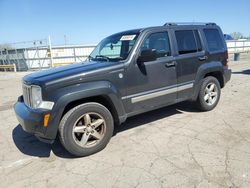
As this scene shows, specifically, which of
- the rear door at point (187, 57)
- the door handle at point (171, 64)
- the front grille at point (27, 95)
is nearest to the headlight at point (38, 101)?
the front grille at point (27, 95)

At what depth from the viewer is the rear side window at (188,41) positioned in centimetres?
474

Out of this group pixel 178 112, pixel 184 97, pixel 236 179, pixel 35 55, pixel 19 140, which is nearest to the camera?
pixel 236 179

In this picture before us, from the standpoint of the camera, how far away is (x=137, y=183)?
2.84m

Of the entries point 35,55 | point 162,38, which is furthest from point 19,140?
point 35,55

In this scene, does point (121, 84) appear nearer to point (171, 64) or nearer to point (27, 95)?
point (171, 64)

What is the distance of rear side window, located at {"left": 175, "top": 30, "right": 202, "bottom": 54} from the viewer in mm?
4745

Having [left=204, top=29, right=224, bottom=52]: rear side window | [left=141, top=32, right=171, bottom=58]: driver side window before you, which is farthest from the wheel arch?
[left=141, top=32, right=171, bottom=58]: driver side window

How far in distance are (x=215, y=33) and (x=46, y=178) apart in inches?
194

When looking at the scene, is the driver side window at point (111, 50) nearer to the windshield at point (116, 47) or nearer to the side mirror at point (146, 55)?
the windshield at point (116, 47)

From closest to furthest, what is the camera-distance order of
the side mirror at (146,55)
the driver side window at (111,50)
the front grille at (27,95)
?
the front grille at (27,95)
the side mirror at (146,55)
the driver side window at (111,50)

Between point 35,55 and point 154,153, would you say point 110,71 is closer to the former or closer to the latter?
point 154,153

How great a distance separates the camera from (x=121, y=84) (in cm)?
391

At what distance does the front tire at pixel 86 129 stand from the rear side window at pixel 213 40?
315cm

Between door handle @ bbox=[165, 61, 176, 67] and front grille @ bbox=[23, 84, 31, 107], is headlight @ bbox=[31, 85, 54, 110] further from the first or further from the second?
door handle @ bbox=[165, 61, 176, 67]
